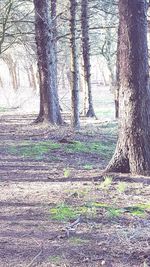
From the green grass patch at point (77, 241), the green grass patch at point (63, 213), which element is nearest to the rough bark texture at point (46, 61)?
the green grass patch at point (63, 213)

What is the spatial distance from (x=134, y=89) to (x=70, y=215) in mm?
2500

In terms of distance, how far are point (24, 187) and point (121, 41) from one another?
258 centimetres

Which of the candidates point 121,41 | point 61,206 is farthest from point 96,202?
point 121,41

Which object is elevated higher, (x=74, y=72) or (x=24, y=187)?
(x=74, y=72)

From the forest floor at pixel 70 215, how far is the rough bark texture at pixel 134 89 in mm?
372

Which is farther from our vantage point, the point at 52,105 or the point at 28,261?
the point at 52,105

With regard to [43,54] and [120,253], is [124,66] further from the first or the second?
[43,54]

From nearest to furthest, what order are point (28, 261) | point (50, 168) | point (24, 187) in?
point (28, 261) < point (24, 187) < point (50, 168)

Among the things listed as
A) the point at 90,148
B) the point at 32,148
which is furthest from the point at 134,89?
the point at 90,148

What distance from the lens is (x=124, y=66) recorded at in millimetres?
6781

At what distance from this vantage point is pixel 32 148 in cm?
1059

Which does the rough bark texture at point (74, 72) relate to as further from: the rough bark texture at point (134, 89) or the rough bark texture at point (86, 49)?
the rough bark texture at point (134, 89)

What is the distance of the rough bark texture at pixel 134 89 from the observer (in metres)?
6.68

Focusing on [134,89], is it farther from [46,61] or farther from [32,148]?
[46,61]
